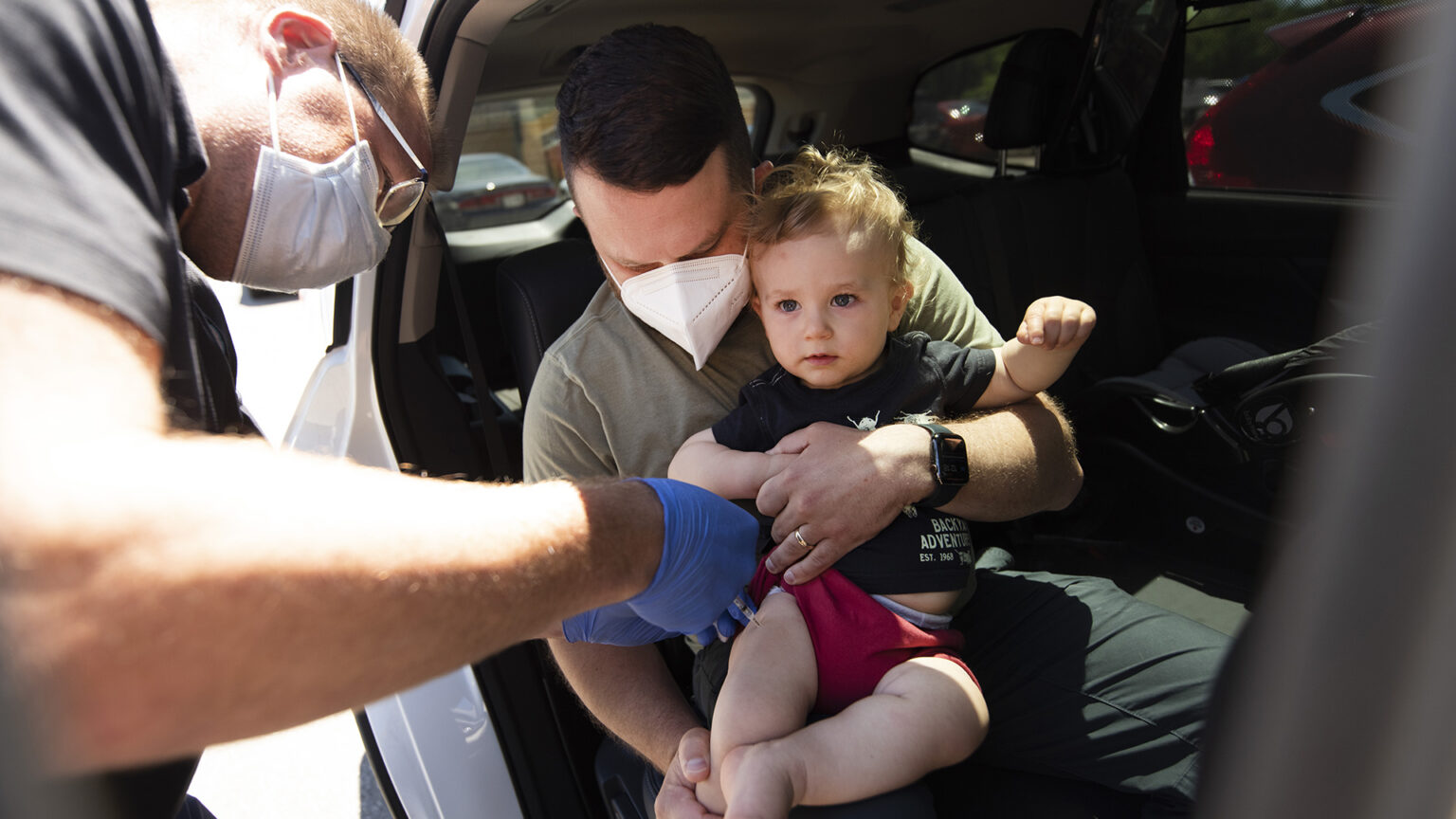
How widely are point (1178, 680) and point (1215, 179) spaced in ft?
8.00

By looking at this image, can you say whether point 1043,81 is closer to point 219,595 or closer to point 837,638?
point 837,638

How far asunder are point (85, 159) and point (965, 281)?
94.3 inches

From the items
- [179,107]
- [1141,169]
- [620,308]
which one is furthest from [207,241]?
[1141,169]

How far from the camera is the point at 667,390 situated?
1.73 meters

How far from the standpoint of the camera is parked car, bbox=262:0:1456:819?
77.4 inches

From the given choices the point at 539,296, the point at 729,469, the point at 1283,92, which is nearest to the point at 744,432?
the point at 729,469

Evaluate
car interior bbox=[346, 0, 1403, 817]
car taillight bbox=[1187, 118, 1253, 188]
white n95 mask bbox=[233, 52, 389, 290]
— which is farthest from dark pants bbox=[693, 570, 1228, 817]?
car taillight bbox=[1187, 118, 1253, 188]

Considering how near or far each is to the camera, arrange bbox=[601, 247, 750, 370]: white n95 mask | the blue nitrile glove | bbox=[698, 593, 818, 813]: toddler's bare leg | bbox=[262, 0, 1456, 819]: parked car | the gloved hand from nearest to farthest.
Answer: the gloved hand
bbox=[698, 593, 818, 813]: toddler's bare leg
the blue nitrile glove
bbox=[601, 247, 750, 370]: white n95 mask
bbox=[262, 0, 1456, 819]: parked car

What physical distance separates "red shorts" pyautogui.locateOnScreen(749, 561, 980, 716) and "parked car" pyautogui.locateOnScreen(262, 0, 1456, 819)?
1.19ft

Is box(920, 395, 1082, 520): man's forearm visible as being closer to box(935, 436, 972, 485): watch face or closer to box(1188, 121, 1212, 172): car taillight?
box(935, 436, 972, 485): watch face

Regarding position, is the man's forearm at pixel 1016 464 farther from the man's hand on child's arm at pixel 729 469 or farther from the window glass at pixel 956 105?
the window glass at pixel 956 105

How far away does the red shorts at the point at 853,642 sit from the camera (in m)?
1.40

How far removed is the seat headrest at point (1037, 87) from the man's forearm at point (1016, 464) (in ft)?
5.65

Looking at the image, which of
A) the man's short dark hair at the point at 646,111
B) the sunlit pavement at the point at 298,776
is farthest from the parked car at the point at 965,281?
the sunlit pavement at the point at 298,776
